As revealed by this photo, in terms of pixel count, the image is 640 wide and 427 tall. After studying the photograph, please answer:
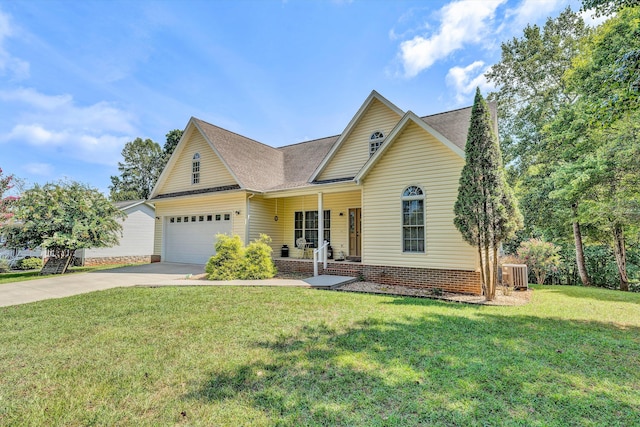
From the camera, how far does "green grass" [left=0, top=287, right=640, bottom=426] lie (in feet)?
8.95

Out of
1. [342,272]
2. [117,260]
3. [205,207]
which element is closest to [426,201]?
[342,272]

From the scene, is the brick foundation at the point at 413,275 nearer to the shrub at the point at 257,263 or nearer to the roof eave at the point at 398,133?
the shrub at the point at 257,263

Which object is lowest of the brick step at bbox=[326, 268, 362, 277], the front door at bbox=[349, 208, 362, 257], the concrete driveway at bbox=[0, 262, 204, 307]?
the concrete driveway at bbox=[0, 262, 204, 307]

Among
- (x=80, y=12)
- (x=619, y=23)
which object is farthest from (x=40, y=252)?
(x=619, y=23)

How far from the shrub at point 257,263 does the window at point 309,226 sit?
2989 millimetres

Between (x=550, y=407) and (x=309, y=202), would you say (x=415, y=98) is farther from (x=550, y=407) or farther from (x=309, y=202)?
(x=550, y=407)

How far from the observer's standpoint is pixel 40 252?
20203mm

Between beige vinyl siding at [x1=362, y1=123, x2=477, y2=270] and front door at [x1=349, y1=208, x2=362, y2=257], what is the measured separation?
2057 millimetres

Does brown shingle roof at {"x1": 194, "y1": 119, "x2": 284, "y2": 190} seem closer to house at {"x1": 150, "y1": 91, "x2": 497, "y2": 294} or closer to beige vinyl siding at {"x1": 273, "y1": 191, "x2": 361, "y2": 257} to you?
house at {"x1": 150, "y1": 91, "x2": 497, "y2": 294}

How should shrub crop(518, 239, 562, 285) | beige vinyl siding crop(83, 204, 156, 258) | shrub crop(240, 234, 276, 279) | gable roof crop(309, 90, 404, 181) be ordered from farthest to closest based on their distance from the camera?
beige vinyl siding crop(83, 204, 156, 258), shrub crop(518, 239, 562, 285), gable roof crop(309, 90, 404, 181), shrub crop(240, 234, 276, 279)

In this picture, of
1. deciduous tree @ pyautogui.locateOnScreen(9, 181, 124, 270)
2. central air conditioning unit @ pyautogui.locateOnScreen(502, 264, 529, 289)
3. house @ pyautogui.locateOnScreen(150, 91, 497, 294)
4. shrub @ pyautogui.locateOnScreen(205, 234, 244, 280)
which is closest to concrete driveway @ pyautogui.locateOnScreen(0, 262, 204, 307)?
shrub @ pyautogui.locateOnScreen(205, 234, 244, 280)

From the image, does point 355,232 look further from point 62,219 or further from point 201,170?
point 62,219

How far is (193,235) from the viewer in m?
15.0

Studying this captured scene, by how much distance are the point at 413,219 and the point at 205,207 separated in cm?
1008
